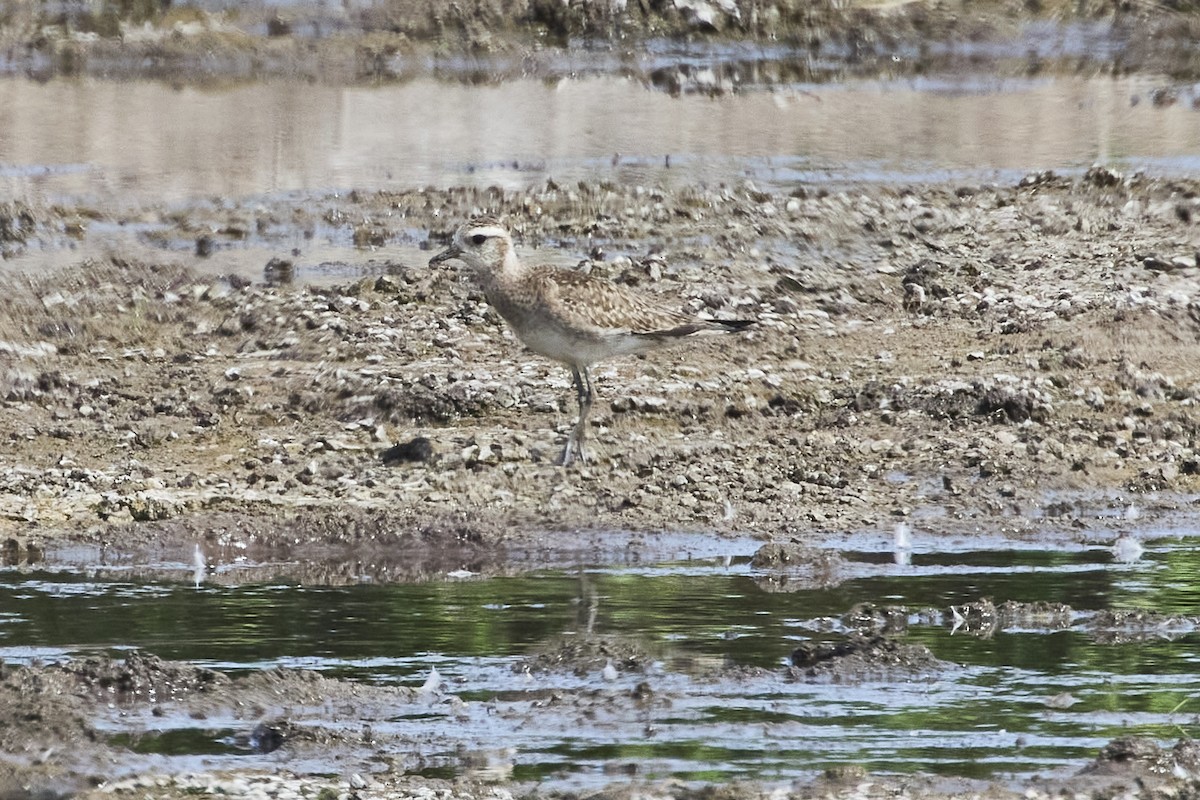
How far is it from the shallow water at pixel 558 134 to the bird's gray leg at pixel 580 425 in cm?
578

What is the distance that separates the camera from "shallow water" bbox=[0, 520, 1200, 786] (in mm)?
8086

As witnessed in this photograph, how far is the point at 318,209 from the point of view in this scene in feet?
58.9

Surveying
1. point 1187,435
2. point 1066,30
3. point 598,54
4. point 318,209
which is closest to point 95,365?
point 318,209

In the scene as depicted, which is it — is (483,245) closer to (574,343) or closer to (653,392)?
(574,343)

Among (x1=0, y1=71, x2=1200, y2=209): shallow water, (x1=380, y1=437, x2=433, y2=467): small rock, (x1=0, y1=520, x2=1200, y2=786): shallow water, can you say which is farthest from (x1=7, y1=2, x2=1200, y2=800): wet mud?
(x1=0, y1=71, x2=1200, y2=209): shallow water

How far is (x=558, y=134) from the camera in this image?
21.9 m

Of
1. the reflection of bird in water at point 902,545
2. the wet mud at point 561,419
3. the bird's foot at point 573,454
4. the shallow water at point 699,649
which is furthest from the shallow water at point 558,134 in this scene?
the shallow water at point 699,649

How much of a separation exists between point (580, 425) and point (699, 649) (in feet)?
11.2

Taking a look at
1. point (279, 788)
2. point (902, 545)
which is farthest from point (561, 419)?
point (279, 788)

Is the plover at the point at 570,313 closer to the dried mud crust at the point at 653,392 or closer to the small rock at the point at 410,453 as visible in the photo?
the dried mud crust at the point at 653,392

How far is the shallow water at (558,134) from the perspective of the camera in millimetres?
19281

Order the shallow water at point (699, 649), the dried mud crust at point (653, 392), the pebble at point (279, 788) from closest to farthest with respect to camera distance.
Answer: the pebble at point (279, 788)
the shallow water at point (699, 649)
the dried mud crust at point (653, 392)

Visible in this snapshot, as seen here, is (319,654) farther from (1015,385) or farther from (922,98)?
(922,98)

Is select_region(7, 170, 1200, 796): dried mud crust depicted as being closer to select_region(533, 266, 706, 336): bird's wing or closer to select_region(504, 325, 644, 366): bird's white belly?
select_region(504, 325, 644, 366): bird's white belly
